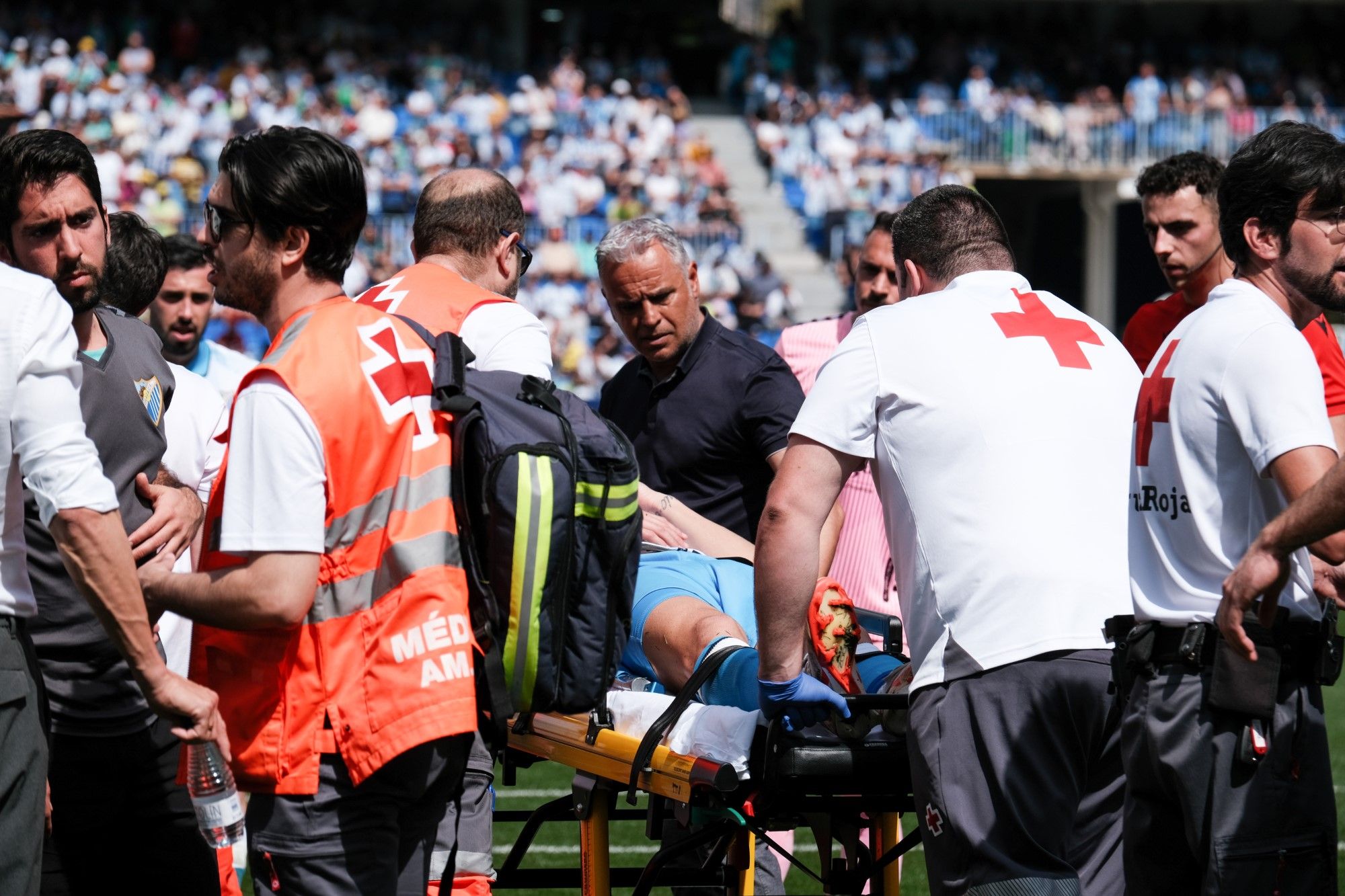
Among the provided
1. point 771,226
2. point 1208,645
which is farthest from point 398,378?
point 771,226

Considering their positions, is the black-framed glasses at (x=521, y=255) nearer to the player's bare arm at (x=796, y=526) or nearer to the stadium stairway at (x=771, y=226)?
the player's bare arm at (x=796, y=526)

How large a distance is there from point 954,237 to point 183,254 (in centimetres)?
363

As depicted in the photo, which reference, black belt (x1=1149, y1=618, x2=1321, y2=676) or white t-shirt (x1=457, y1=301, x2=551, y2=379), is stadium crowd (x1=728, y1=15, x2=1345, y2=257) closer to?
white t-shirt (x1=457, y1=301, x2=551, y2=379)

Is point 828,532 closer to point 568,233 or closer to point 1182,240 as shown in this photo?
point 1182,240

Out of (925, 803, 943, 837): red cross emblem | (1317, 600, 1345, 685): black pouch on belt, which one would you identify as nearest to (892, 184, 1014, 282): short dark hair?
(1317, 600, 1345, 685): black pouch on belt

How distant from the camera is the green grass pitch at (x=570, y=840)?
6.08 meters

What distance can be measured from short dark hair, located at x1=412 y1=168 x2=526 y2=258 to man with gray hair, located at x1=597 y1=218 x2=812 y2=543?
2.65ft

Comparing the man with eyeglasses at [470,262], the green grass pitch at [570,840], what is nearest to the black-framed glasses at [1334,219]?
the man with eyeglasses at [470,262]

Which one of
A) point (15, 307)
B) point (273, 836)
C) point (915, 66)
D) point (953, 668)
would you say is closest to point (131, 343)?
point (15, 307)

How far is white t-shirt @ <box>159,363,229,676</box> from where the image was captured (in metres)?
4.16

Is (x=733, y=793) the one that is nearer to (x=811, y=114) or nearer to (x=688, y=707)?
(x=688, y=707)

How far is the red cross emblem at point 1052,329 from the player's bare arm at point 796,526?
17.6 inches

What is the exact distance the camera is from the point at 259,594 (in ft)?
8.57

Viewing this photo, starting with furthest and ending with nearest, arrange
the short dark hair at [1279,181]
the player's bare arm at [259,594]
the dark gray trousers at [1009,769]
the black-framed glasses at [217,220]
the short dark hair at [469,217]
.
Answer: the short dark hair at [469,217] < the dark gray trousers at [1009,769] < the short dark hair at [1279,181] < the black-framed glasses at [217,220] < the player's bare arm at [259,594]
